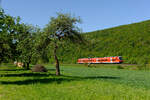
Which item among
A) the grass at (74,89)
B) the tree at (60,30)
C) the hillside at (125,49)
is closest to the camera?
the grass at (74,89)

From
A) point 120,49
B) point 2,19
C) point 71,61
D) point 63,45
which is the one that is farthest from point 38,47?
point 71,61

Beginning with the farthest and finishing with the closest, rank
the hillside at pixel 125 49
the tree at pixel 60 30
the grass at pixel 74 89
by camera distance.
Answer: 1. the hillside at pixel 125 49
2. the tree at pixel 60 30
3. the grass at pixel 74 89

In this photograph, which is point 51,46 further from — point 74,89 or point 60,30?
point 74,89

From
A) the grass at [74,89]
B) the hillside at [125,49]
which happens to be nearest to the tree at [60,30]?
the grass at [74,89]

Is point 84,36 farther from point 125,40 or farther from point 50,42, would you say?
point 125,40

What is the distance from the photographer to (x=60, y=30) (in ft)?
70.7

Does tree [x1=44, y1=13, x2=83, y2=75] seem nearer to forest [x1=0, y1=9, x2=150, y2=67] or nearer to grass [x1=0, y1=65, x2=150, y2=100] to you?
forest [x1=0, y1=9, x2=150, y2=67]

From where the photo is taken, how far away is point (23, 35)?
3616cm

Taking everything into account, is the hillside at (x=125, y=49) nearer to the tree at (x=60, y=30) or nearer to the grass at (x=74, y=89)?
the tree at (x=60, y=30)

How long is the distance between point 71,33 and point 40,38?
3.71 metres

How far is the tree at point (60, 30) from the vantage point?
2080 cm

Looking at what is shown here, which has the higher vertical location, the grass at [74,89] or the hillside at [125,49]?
the hillside at [125,49]

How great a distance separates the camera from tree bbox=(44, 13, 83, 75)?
2080cm

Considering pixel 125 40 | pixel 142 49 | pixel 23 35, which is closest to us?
pixel 23 35
